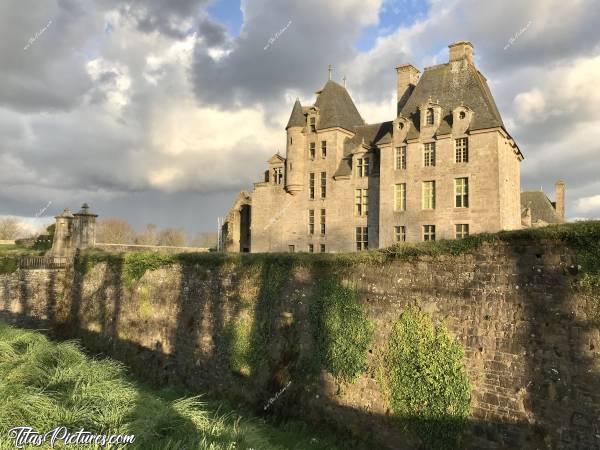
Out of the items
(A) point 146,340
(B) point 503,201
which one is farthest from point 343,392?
(B) point 503,201

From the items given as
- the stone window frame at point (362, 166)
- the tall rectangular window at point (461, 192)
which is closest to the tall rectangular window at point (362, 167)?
the stone window frame at point (362, 166)

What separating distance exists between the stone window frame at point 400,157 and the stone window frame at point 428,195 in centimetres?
206

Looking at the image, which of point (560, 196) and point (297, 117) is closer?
point (297, 117)

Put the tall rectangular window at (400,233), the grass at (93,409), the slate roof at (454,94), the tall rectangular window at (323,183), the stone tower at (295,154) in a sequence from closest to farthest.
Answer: the grass at (93,409) → the slate roof at (454,94) → the tall rectangular window at (400,233) → the tall rectangular window at (323,183) → the stone tower at (295,154)

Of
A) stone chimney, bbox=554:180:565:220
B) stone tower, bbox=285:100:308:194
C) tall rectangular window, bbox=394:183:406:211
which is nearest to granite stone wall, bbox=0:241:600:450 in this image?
tall rectangular window, bbox=394:183:406:211

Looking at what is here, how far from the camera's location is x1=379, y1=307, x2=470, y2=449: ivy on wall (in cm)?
1005

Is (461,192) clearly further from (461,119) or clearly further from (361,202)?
(361,202)

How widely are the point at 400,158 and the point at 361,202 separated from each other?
15.1ft

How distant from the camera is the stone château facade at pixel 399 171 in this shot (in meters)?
27.3

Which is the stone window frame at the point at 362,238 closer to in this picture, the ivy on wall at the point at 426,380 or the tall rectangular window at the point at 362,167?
the tall rectangular window at the point at 362,167

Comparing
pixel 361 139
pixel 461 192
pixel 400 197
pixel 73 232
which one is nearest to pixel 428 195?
pixel 400 197

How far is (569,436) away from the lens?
856 cm

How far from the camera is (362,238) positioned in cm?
3278

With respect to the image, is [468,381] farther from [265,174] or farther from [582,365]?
[265,174]
